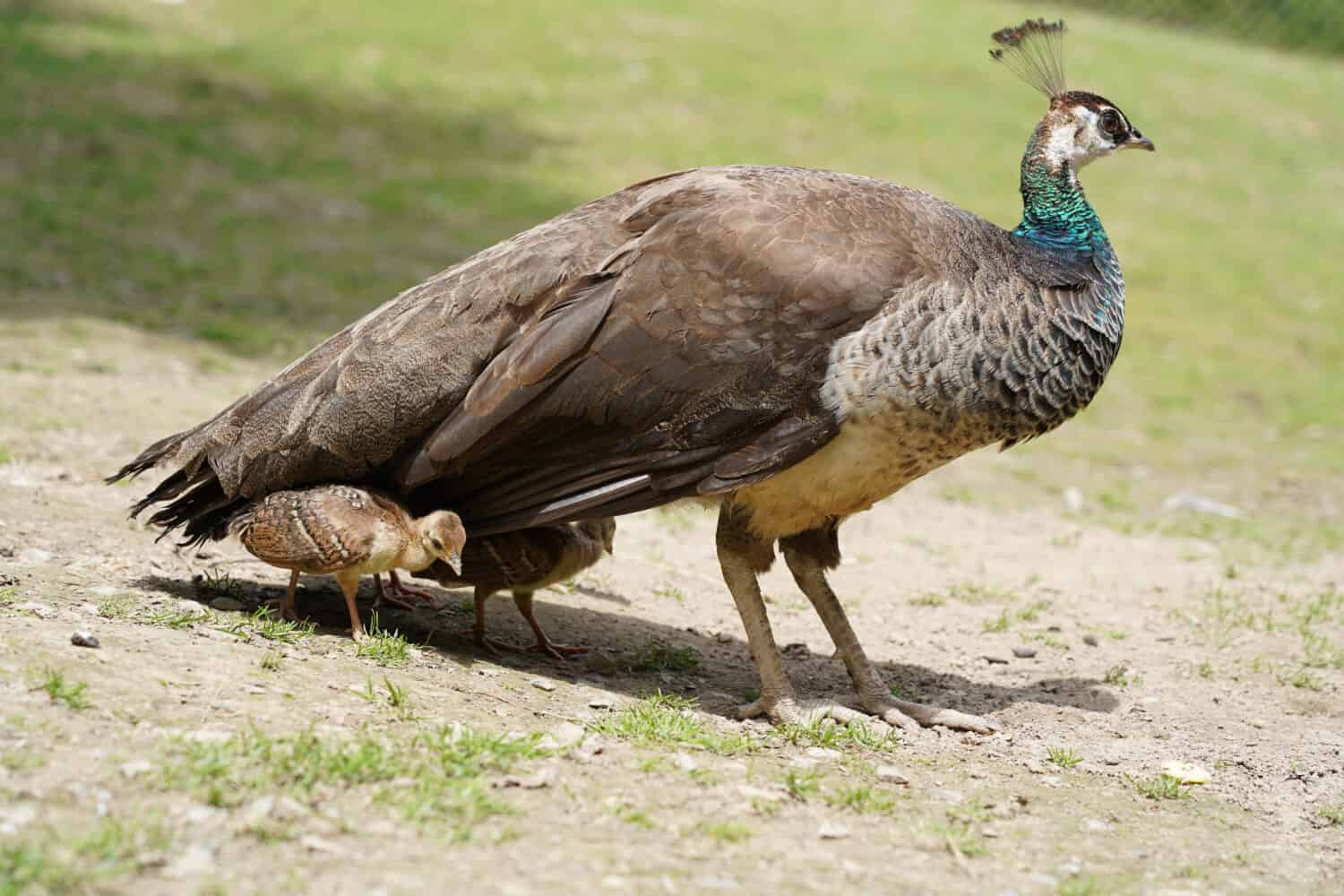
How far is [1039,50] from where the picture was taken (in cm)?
593

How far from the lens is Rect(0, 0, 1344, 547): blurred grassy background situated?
10805 millimetres

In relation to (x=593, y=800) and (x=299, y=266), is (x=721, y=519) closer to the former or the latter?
(x=593, y=800)

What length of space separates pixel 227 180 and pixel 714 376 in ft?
31.6

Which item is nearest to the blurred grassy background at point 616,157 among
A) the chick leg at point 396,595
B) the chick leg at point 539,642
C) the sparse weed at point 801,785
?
the chick leg at point 396,595

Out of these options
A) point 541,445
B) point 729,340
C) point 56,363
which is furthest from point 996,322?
point 56,363

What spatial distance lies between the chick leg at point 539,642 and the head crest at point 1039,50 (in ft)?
9.33

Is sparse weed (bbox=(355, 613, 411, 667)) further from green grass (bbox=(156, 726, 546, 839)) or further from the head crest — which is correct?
the head crest

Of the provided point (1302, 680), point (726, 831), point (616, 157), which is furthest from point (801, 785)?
point (616, 157)

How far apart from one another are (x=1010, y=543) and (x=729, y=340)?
3.68 metres

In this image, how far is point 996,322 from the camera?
16.6ft

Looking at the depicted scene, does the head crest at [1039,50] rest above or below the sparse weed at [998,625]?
above

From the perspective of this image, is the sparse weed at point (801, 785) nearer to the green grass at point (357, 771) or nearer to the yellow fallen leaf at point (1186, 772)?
the green grass at point (357, 771)

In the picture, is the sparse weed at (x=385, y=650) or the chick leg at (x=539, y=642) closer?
the sparse weed at (x=385, y=650)

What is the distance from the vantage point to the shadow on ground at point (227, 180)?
422 inches
